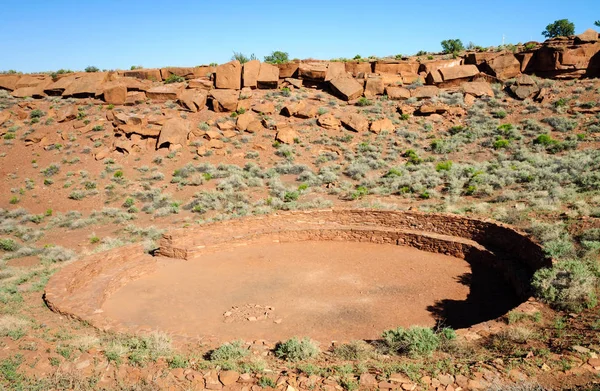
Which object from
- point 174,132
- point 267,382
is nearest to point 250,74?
point 174,132

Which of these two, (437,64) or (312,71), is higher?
(437,64)

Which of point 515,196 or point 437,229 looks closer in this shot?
point 437,229

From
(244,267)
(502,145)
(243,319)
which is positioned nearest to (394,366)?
(243,319)

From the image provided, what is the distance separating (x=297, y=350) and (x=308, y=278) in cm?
611

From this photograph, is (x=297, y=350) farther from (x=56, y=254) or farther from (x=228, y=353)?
(x=56, y=254)

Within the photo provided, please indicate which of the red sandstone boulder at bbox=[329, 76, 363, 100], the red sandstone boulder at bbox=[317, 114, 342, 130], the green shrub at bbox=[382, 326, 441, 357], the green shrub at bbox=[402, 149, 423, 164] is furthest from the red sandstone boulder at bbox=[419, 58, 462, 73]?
the green shrub at bbox=[382, 326, 441, 357]

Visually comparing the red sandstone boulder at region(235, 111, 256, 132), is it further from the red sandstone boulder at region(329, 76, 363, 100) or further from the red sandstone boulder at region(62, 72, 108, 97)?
the red sandstone boulder at region(62, 72, 108, 97)

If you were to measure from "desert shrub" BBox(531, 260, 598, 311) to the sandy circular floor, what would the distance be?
2636 millimetres

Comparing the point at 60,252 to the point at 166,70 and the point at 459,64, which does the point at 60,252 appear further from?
the point at 459,64

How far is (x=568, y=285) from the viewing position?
30.2ft

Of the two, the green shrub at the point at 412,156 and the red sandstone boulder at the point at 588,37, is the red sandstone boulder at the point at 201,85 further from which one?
the red sandstone boulder at the point at 588,37

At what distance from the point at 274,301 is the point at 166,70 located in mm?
31284

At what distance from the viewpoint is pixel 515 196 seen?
59.3 feet

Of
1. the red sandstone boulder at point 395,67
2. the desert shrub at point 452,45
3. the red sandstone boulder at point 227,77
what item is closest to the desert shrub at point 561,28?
the desert shrub at point 452,45
